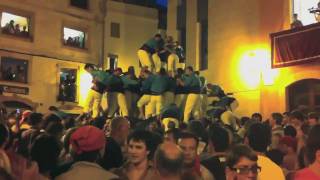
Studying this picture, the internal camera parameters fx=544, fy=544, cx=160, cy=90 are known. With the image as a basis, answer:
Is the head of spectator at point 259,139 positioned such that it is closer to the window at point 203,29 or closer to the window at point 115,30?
the window at point 203,29

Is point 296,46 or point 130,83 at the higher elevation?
point 296,46

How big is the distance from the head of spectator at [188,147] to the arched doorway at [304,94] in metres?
14.3

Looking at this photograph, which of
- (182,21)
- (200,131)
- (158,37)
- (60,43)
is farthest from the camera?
(60,43)

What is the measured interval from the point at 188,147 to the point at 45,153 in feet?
4.31

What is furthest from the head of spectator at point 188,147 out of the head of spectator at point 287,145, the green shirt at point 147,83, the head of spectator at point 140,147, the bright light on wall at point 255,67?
the bright light on wall at point 255,67

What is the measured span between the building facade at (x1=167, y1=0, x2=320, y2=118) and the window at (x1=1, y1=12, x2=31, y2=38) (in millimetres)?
10343

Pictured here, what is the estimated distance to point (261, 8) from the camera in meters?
22.0

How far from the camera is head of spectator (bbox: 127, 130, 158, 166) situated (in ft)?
15.4

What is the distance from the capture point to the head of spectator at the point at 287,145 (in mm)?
6539

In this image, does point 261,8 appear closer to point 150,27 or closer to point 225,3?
point 225,3

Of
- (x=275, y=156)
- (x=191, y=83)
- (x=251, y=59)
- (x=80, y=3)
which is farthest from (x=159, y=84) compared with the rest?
(x=80, y=3)

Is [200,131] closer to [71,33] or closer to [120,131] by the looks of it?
[120,131]

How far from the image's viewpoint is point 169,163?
3932mm

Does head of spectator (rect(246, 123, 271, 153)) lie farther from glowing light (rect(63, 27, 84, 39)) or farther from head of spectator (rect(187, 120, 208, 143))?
glowing light (rect(63, 27, 84, 39))
